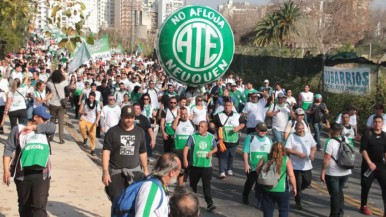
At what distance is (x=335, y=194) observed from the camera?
9125 millimetres

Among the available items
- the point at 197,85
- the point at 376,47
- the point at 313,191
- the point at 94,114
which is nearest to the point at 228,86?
the point at 94,114

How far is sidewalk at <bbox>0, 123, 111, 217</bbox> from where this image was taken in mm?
9091

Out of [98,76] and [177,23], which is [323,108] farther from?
[177,23]

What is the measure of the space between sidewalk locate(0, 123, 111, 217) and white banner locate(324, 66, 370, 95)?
10954 millimetres

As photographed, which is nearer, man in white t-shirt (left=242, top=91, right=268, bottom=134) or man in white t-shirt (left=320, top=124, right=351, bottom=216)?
man in white t-shirt (left=320, top=124, right=351, bottom=216)

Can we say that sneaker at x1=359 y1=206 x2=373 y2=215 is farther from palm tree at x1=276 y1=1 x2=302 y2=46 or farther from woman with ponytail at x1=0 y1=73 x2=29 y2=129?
palm tree at x1=276 y1=1 x2=302 y2=46

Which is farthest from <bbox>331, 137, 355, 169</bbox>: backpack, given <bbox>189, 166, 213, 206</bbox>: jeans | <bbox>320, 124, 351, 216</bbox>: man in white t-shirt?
<bbox>189, 166, 213, 206</bbox>: jeans

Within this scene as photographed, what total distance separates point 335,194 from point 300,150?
91cm

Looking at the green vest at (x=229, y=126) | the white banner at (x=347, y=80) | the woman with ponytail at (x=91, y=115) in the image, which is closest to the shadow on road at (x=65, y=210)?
the green vest at (x=229, y=126)

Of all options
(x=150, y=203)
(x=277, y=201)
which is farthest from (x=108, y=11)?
(x=150, y=203)

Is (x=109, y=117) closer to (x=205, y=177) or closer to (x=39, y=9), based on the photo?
(x=39, y=9)

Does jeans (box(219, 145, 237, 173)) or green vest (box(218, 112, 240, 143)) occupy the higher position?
green vest (box(218, 112, 240, 143))

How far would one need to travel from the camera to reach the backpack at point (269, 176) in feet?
25.7

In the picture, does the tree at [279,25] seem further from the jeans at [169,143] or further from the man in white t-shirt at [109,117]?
the man in white t-shirt at [109,117]
